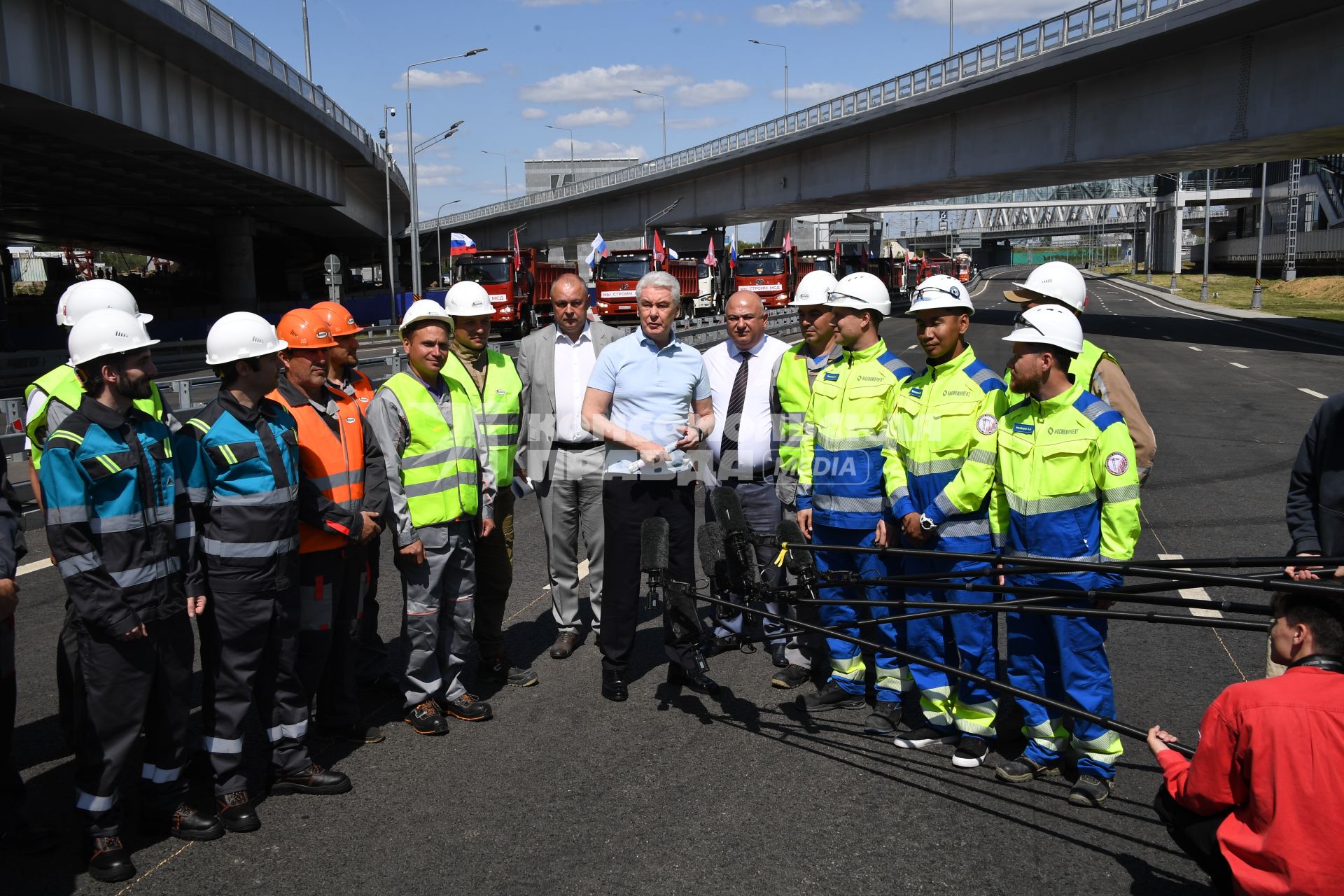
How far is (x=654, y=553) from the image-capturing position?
16.4 feet

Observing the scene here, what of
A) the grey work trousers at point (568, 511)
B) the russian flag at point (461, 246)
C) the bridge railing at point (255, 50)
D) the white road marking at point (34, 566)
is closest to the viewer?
the grey work trousers at point (568, 511)

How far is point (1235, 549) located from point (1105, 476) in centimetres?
499

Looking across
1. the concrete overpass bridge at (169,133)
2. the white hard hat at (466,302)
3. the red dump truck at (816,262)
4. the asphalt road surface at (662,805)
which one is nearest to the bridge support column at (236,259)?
the concrete overpass bridge at (169,133)

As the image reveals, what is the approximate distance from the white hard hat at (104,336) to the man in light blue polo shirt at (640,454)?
2.33 meters

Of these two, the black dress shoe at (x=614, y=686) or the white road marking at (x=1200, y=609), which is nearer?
the black dress shoe at (x=614, y=686)

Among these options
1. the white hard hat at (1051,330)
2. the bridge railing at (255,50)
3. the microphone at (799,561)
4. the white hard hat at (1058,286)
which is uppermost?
the bridge railing at (255,50)

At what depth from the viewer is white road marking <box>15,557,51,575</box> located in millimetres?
8312

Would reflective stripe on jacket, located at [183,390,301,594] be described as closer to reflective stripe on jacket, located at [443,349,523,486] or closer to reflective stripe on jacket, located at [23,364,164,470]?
reflective stripe on jacket, located at [23,364,164,470]

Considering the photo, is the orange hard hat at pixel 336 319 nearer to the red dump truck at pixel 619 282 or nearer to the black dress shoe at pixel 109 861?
the black dress shoe at pixel 109 861

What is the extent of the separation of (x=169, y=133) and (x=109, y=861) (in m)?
22.5

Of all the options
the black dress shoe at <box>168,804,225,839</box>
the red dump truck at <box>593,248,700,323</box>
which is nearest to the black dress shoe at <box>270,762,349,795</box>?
the black dress shoe at <box>168,804,225,839</box>

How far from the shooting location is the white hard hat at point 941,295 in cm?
475

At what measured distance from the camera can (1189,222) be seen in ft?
373

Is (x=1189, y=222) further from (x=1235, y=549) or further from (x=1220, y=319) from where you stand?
(x=1235, y=549)
